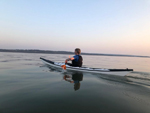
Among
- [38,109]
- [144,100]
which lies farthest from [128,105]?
[38,109]

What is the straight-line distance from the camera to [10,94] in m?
3.80

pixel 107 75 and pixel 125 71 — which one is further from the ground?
pixel 125 71

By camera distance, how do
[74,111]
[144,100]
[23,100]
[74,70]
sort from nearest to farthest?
1. [74,111]
2. [23,100]
3. [144,100]
4. [74,70]

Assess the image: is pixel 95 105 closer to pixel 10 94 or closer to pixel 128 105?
pixel 128 105

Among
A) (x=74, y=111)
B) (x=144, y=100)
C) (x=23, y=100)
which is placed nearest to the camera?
(x=74, y=111)

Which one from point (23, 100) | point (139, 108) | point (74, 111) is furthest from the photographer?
point (23, 100)

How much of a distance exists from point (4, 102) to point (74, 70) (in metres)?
6.40

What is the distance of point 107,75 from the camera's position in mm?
7828

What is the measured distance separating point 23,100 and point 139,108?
12.4 feet

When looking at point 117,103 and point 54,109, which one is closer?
point 54,109

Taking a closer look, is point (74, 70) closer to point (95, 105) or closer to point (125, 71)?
point (125, 71)

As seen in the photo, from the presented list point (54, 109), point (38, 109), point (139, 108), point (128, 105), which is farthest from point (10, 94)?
point (139, 108)

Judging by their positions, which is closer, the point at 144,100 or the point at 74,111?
the point at 74,111

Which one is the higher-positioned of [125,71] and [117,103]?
[125,71]
